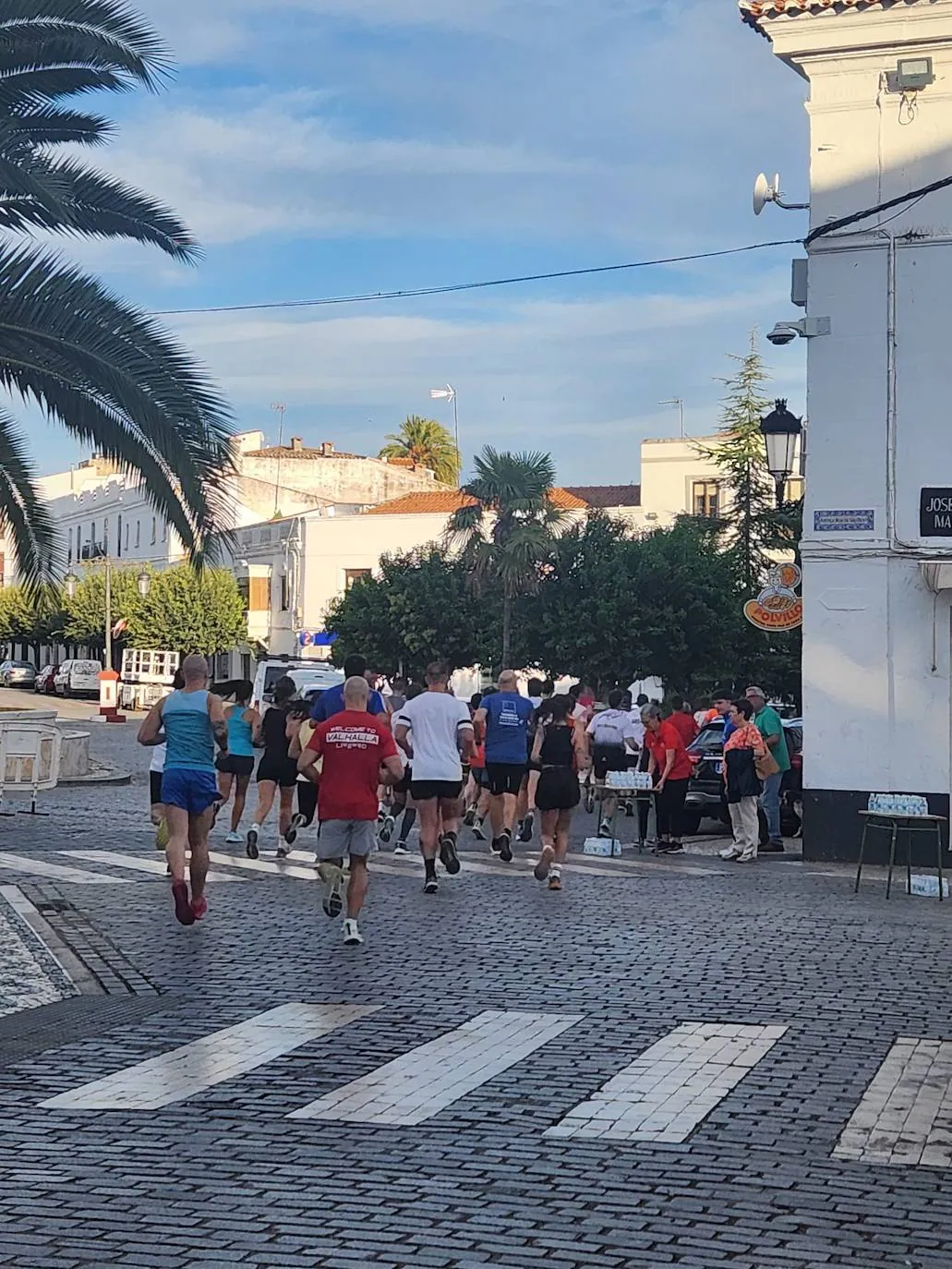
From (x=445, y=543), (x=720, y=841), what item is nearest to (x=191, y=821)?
(x=720, y=841)

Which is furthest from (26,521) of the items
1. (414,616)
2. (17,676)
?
(17,676)

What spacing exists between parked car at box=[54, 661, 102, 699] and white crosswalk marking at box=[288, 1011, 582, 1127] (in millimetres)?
64817

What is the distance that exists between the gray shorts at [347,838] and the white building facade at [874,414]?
771 centimetres

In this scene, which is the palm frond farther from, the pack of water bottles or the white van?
the white van

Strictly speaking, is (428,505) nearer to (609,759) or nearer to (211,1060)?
(609,759)

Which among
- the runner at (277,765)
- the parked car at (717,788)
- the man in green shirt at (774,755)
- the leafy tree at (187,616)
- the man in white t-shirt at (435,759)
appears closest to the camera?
the man in white t-shirt at (435,759)

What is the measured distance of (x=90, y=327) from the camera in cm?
1340

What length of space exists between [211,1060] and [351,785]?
11.6 feet

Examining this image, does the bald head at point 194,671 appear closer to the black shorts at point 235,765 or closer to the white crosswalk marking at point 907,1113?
the black shorts at point 235,765

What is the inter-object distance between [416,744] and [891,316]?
7.05 metres

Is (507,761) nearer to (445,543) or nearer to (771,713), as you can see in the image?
(771,713)

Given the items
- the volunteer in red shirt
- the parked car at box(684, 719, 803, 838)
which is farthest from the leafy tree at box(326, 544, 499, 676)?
the volunteer in red shirt

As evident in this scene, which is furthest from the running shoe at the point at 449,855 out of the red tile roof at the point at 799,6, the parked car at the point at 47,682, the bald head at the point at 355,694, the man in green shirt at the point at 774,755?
the parked car at the point at 47,682

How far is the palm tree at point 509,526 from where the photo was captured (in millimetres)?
43250
